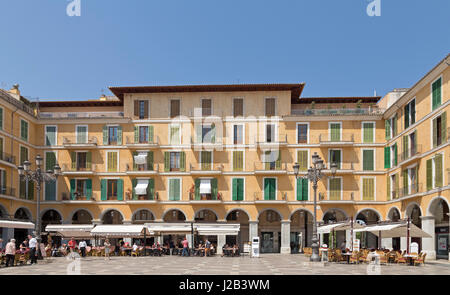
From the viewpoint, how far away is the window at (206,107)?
45188 millimetres

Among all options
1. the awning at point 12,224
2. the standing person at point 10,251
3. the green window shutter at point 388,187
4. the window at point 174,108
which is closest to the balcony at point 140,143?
the window at point 174,108

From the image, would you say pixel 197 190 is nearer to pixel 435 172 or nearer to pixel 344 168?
pixel 344 168

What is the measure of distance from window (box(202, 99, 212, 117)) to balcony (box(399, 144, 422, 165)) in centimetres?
1629

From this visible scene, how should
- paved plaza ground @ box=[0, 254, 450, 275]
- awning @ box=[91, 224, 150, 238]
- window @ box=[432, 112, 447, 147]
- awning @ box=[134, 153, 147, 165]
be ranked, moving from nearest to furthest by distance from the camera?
paved plaza ground @ box=[0, 254, 450, 275] < window @ box=[432, 112, 447, 147] < awning @ box=[91, 224, 150, 238] < awning @ box=[134, 153, 147, 165]

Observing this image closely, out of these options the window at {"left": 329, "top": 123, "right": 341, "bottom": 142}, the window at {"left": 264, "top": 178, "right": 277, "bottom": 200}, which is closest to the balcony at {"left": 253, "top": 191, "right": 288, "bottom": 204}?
the window at {"left": 264, "top": 178, "right": 277, "bottom": 200}

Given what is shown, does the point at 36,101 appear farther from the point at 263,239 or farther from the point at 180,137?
the point at 263,239

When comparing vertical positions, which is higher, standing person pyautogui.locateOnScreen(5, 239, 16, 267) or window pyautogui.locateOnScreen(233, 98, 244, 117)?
window pyautogui.locateOnScreen(233, 98, 244, 117)

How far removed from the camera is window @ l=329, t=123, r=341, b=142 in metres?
44.0

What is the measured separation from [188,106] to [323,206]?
14.4 m

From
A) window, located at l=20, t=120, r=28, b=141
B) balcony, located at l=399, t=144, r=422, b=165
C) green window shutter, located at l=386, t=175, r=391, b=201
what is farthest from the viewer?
window, located at l=20, t=120, r=28, b=141

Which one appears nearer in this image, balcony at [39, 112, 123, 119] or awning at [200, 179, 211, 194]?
awning at [200, 179, 211, 194]

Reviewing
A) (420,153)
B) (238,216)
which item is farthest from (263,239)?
(420,153)

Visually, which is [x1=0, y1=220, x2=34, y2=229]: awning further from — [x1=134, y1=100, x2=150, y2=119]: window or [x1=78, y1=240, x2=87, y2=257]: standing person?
[x1=134, y1=100, x2=150, y2=119]: window

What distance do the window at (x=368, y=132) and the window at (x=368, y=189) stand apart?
3.29 meters
